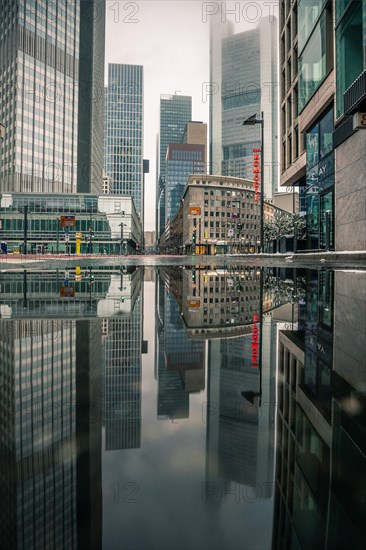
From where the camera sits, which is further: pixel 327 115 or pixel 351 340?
pixel 327 115

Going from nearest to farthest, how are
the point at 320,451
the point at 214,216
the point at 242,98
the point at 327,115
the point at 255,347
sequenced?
the point at 320,451
the point at 255,347
the point at 327,115
the point at 214,216
the point at 242,98

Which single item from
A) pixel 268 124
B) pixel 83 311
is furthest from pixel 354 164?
pixel 268 124

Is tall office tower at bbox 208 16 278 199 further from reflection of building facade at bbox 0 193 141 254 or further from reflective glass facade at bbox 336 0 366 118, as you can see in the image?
reflective glass facade at bbox 336 0 366 118

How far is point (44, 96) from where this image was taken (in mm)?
102875

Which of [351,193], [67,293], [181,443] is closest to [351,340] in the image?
[181,443]

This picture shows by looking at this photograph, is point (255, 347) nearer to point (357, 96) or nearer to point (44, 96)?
point (357, 96)

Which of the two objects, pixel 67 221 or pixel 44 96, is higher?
pixel 44 96

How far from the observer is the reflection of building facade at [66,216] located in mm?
86312

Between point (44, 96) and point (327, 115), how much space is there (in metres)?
96.2

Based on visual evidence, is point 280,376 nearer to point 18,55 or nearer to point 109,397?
point 109,397

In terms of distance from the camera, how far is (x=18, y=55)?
9862 centimetres

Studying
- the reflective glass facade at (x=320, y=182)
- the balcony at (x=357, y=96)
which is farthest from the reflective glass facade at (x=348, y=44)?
the reflective glass facade at (x=320, y=182)

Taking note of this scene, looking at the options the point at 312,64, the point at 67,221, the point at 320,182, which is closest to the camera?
the point at 320,182

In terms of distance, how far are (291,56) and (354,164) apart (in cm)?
2195
